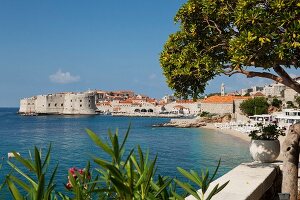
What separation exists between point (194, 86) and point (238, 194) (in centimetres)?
346

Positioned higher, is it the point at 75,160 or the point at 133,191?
the point at 133,191

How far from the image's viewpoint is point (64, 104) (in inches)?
6762

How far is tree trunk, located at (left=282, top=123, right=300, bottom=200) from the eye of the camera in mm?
6699

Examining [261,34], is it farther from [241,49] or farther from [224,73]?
[224,73]

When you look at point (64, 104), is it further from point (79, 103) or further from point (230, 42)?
point (230, 42)

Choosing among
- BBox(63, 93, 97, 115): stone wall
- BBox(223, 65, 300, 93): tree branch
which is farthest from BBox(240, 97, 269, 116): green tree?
BBox(63, 93, 97, 115): stone wall

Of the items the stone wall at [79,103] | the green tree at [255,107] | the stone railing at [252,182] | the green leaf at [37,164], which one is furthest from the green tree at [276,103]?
the stone wall at [79,103]

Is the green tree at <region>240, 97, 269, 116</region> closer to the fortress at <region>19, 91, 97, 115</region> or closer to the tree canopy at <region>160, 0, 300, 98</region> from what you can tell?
the tree canopy at <region>160, 0, 300, 98</region>

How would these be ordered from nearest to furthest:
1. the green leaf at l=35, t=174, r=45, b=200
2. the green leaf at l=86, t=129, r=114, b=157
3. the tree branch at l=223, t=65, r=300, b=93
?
1. the green leaf at l=35, t=174, r=45, b=200
2. the green leaf at l=86, t=129, r=114, b=157
3. the tree branch at l=223, t=65, r=300, b=93

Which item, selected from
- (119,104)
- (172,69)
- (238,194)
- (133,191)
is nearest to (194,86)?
(172,69)

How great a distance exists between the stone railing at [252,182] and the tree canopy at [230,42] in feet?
5.41

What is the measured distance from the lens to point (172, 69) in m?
7.86

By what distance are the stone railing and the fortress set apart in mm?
161078

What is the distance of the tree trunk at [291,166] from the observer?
670 cm
